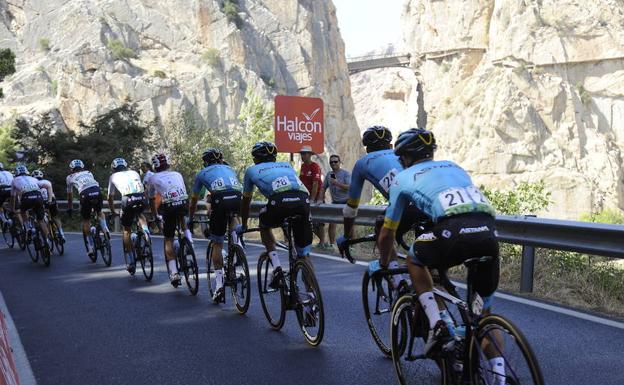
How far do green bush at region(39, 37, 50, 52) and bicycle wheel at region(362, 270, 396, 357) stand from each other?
256ft

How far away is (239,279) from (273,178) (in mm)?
1642

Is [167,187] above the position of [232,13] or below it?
below

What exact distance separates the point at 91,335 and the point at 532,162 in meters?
80.3

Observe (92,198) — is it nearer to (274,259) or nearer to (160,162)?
(160,162)

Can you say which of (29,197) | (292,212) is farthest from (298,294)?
(29,197)

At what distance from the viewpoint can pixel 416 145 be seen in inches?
164

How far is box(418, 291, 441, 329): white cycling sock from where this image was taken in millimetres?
3990

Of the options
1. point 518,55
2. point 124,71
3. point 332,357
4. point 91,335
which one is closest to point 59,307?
point 91,335

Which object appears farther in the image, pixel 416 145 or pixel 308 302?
pixel 308 302

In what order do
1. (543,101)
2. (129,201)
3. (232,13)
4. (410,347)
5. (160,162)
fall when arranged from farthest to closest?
1. (232,13)
2. (543,101)
3. (129,201)
4. (160,162)
5. (410,347)

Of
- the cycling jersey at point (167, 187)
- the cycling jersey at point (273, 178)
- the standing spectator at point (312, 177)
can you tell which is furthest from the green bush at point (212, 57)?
the cycling jersey at point (273, 178)

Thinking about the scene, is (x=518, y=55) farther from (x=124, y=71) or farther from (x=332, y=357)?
(x=332, y=357)

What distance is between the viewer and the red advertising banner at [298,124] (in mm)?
15477

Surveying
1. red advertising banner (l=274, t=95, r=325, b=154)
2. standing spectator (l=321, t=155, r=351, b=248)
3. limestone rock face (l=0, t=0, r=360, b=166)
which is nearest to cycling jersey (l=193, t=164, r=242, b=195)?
standing spectator (l=321, t=155, r=351, b=248)
